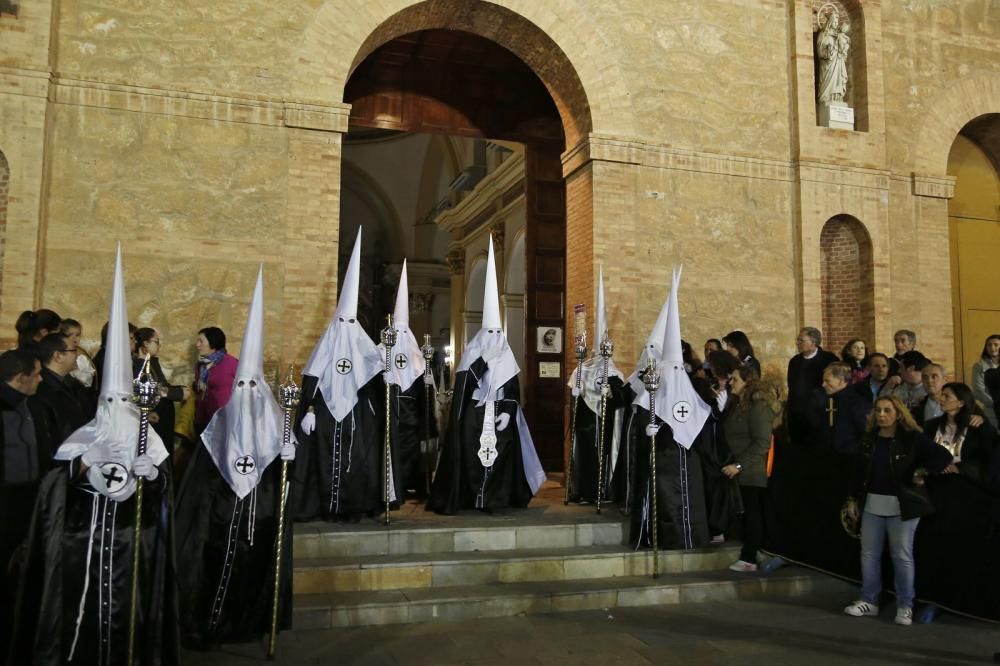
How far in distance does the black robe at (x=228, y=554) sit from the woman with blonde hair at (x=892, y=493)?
422 centimetres

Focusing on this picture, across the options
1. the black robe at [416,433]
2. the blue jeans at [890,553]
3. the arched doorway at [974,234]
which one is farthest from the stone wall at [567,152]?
the blue jeans at [890,553]

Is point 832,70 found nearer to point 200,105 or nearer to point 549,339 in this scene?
point 549,339

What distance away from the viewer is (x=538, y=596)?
639 centimetres

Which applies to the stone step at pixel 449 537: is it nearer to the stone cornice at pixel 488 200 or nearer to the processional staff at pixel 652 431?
the processional staff at pixel 652 431

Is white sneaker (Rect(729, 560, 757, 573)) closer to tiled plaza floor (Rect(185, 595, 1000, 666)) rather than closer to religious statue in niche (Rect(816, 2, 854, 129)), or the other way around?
tiled plaza floor (Rect(185, 595, 1000, 666))

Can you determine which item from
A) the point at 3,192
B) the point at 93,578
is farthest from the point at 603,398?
the point at 3,192

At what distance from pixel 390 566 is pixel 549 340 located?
21.3 feet

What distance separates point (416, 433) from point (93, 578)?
4574 millimetres

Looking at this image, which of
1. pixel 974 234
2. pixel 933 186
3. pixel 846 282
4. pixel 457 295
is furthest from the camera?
pixel 457 295

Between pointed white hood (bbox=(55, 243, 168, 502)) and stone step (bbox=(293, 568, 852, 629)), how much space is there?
1951 mm

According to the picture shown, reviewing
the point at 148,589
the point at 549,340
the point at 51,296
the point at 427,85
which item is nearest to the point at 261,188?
the point at 51,296

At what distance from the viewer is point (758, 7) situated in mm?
Result: 11969

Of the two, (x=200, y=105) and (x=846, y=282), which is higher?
(x=200, y=105)

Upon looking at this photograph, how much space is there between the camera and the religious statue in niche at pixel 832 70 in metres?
12.2
